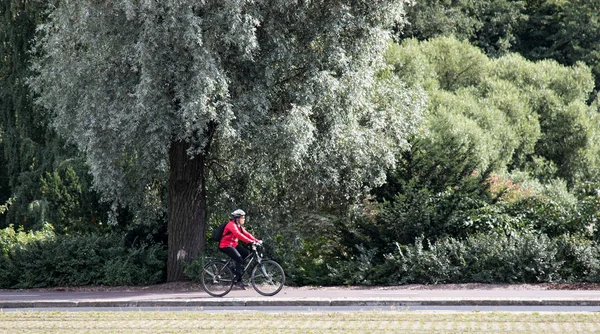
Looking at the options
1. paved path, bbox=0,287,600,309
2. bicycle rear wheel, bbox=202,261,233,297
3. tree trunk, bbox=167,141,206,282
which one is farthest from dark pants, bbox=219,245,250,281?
tree trunk, bbox=167,141,206,282

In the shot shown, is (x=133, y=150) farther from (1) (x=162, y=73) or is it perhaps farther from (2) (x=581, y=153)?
(2) (x=581, y=153)

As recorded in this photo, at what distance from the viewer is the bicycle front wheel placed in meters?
17.0

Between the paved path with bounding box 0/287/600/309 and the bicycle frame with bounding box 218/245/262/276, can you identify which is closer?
the paved path with bounding box 0/287/600/309

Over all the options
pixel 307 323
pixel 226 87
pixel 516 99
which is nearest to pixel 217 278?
pixel 226 87

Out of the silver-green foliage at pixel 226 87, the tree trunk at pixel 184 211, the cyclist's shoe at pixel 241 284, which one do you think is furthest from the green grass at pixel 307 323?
the tree trunk at pixel 184 211

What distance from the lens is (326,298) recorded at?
15.9 meters

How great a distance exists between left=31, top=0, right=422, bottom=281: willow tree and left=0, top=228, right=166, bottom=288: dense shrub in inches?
37.8

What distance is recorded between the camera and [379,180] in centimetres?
2133

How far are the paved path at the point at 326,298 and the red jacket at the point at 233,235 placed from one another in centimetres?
98

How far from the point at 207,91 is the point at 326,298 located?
4.61 metres

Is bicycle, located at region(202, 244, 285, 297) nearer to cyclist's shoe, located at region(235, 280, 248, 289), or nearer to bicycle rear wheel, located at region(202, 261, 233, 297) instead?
bicycle rear wheel, located at region(202, 261, 233, 297)

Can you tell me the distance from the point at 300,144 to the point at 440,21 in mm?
31444

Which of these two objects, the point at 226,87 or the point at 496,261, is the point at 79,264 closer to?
the point at 226,87

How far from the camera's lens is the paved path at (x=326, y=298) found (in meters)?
15.1
